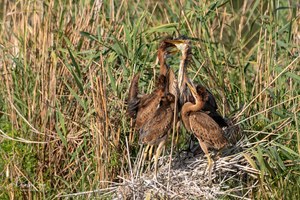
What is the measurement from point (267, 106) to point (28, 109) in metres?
1.83

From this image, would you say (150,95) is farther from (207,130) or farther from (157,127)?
(207,130)

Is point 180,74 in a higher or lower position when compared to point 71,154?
higher

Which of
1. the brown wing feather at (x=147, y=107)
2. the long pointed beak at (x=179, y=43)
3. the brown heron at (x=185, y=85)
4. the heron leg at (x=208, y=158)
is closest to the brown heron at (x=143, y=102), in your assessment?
the brown wing feather at (x=147, y=107)

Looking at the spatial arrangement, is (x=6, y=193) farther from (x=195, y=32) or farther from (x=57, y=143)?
(x=195, y=32)

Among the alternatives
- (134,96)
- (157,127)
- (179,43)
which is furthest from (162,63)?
(157,127)

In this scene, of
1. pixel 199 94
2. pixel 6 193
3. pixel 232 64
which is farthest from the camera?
pixel 232 64

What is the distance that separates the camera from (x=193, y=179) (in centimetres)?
640

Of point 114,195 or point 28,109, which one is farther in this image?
point 28,109

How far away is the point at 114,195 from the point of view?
20.8 feet

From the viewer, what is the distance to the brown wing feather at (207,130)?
6.19 metres

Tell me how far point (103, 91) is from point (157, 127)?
1.61 ft

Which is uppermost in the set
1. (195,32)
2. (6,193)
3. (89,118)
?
(195,32)

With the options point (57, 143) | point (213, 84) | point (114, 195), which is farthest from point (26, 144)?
point (213, 84)

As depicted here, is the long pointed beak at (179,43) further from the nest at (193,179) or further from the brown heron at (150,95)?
the nest at (193,179)
